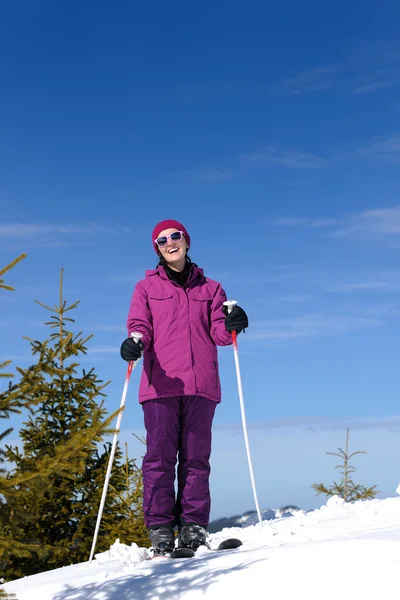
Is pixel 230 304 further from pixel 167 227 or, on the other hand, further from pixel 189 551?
pixel 189 551

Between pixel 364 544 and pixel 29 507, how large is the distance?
548cm

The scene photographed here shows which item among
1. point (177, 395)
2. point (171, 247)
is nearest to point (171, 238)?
point (171, 247)

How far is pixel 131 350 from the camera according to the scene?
6.38m

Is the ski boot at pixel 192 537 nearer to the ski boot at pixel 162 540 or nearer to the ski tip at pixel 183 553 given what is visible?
the ski boot at pixel 162 540

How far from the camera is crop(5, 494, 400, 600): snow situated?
155 inches

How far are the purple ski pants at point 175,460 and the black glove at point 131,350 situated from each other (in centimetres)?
50

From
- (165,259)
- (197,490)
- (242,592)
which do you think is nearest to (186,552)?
(197,490)

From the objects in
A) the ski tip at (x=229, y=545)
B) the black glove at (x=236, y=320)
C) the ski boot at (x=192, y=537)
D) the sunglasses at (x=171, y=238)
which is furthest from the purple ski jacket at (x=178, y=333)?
the ski tip at (x=229, y=545)

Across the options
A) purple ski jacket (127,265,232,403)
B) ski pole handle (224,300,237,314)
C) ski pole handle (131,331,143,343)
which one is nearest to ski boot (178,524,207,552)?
purple ski jacket (127,265,232,403)

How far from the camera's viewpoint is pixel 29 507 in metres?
8.57

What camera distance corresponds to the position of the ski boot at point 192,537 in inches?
249

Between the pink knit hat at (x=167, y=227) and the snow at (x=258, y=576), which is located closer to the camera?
the snow at (x=258, y=576)

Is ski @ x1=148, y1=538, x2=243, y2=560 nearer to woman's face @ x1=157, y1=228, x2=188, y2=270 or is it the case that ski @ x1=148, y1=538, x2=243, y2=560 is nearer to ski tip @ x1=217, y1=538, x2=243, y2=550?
ski tip @ x1=217, y1=538, x2=243, y2=550

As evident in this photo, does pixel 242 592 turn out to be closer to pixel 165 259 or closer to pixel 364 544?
pixel 364 544
